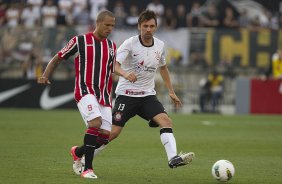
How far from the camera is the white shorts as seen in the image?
31.3ft

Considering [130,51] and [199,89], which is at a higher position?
[130,51]

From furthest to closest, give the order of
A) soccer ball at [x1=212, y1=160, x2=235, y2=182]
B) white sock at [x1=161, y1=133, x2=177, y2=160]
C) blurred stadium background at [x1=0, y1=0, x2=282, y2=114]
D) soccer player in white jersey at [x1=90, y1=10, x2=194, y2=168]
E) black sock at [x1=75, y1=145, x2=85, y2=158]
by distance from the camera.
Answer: blurred stadium background at [x1=0, y1=0, x2=282, y2=114]
soccer player in white jersey at [x1=90, y1=10, x2=194, y2=168]
black sock at [x1=75, y1=145, x2=85, y2=158]
white sock at [x1=161, y1=133, x2=177, y2=160]
soccer ball at [x1=212, y1=160, x2=235, y2=182]

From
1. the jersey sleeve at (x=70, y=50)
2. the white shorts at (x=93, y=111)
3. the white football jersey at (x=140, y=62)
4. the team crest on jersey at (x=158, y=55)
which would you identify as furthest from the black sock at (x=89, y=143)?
the team crest on jersey at (x=158, y=55)

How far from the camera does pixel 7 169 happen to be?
10.3 meters

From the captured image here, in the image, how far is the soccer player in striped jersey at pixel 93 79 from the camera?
963 centimetres

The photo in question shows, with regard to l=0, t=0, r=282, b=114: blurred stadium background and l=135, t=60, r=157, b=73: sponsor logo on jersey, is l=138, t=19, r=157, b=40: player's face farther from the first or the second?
l=0, t=0, r=282, b=114: blurred stadium background

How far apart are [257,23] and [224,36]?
8.00 feet

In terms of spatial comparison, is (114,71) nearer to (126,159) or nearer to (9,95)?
(126,159)

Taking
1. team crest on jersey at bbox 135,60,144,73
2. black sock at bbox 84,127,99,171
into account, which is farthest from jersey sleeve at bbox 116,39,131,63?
black sock at bbox 84,127,99,171

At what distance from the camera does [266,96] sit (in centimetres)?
2714

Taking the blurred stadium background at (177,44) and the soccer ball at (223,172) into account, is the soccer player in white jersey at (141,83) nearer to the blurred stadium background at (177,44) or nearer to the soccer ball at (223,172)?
the soccer ball at (223,172)

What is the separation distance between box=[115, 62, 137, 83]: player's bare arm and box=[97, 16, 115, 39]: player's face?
51 cm

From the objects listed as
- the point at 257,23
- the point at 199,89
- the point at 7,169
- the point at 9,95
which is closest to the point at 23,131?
the point at 7,169

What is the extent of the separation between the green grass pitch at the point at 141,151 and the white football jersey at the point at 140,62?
118cm
